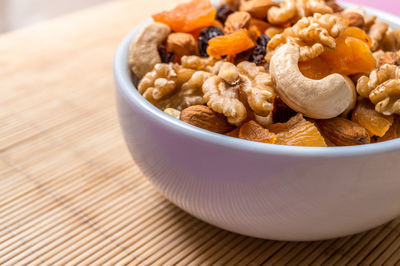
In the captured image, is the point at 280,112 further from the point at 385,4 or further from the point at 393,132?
the point at 385,4

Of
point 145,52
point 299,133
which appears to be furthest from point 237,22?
point 299,133

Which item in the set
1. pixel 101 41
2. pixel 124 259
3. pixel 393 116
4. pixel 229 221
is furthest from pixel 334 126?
pixel 101 41

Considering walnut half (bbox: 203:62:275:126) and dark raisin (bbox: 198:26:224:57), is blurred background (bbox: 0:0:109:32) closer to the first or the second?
dark raisin (bbox: 198:26:224:57)

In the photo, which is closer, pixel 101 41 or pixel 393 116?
pixel 393 116

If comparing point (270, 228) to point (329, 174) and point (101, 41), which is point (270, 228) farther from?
point (101, 41)

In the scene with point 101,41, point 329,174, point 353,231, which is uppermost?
point 329,174

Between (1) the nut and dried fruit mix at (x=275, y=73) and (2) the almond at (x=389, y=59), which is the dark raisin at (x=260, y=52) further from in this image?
(2) the almond at (x=389, y=59)
